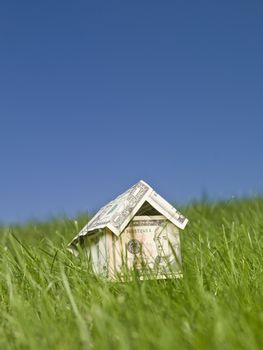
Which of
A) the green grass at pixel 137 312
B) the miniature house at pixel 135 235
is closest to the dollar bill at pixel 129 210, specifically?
the miniature house at pixel 135 235

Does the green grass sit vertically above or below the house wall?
below

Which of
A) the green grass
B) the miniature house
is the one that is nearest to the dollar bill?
the miniature house

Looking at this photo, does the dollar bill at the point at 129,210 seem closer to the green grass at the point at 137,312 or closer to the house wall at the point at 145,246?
the house wall at the point at 145,246

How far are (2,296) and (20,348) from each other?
105 centimetres

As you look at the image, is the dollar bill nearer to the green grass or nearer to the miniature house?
A: the miniature house

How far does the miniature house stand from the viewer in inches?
117

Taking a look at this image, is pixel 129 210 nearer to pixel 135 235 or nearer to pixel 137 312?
pixel 135 235

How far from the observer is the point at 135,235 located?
305 cm

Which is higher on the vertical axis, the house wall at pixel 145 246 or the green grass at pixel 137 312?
the house wall at pixel 145 246

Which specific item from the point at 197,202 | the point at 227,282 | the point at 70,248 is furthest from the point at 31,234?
the point at 227,282

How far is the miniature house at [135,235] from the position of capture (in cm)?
296

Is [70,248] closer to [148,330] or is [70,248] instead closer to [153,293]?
[153,293]

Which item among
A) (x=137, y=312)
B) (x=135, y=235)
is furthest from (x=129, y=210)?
(x=137, y=312)

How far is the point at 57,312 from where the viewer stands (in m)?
2.49
